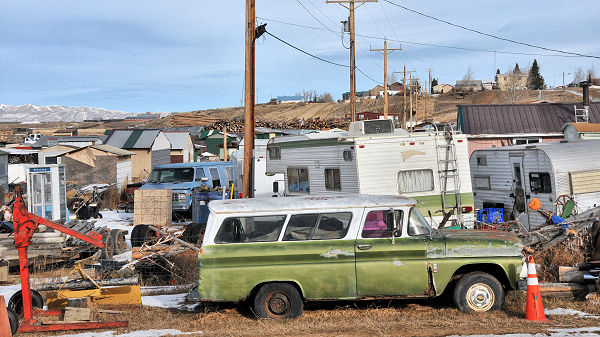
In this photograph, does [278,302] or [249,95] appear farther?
[249,95]

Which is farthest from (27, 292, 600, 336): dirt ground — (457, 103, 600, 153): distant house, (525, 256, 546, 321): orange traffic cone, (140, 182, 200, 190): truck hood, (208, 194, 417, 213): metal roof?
(457, 103, 600, 153): distant house

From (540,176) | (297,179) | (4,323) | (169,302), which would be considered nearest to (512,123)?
(540,176)

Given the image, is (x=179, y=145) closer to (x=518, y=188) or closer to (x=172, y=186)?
(x=172, y=186)

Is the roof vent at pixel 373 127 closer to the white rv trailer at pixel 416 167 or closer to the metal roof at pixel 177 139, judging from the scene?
the white rv trailer at pixel 416 167

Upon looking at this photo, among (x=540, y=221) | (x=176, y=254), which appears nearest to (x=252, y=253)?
(x=176, y=254)

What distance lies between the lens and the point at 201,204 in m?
17.7

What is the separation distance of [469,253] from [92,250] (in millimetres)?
8672

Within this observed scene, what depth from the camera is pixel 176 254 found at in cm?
1180

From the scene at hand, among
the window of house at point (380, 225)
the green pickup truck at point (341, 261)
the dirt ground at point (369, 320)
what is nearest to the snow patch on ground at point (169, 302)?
the dirt ground at point (369, 320)

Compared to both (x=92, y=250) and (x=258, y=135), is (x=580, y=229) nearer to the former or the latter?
(x=92, y=250)

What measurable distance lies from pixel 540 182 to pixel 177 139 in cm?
2842

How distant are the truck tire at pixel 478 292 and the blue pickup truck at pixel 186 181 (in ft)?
39.2

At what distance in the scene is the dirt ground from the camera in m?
7.40

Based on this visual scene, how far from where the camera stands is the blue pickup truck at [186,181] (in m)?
19.9
